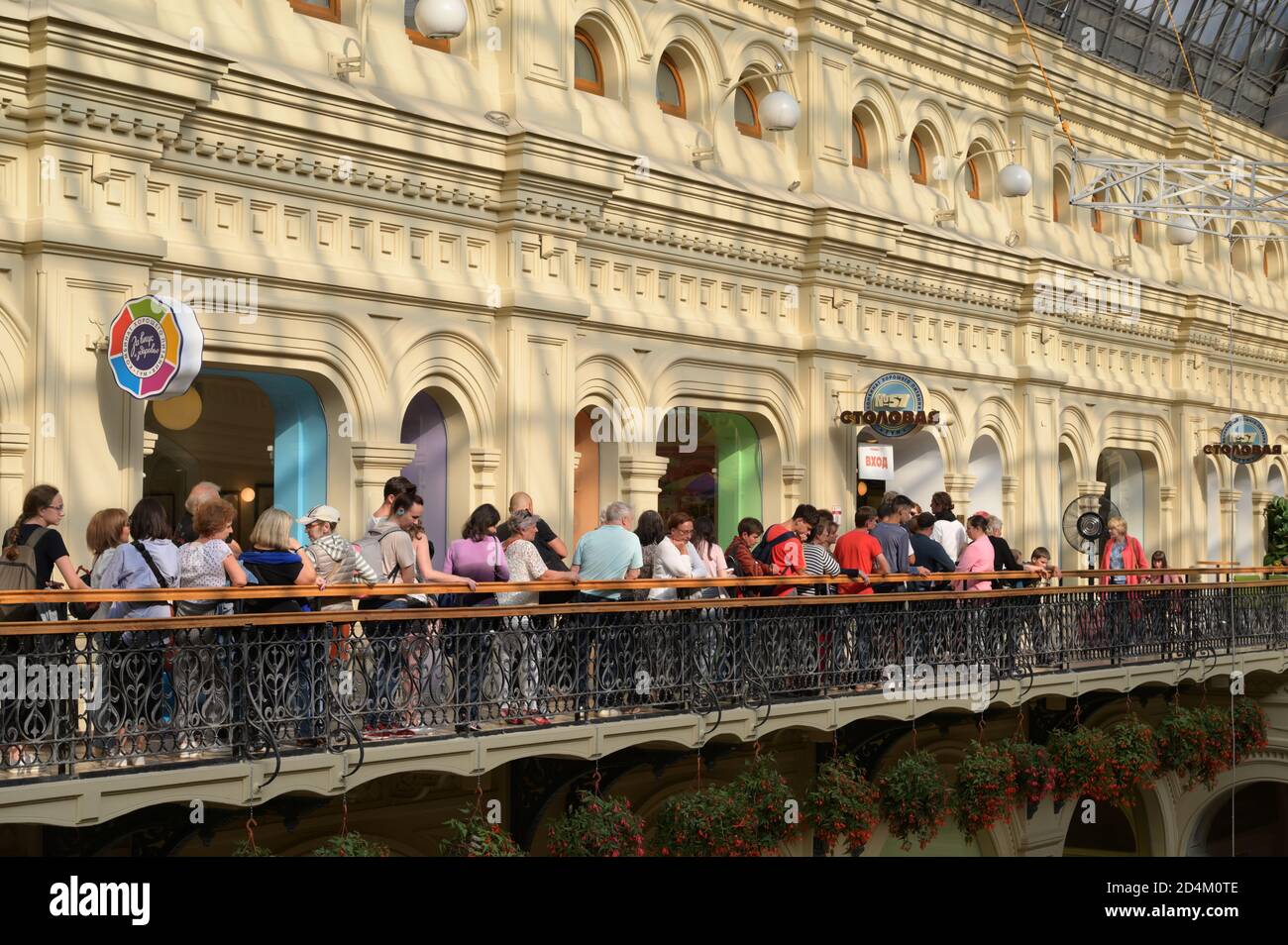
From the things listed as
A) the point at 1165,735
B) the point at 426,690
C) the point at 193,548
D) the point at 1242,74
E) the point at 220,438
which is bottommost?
the point at 1165,735

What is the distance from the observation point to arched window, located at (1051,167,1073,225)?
95.6 feet

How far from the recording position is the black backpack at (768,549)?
16.3 metres

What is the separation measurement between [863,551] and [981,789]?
399 centimetres

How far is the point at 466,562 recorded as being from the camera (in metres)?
13.2

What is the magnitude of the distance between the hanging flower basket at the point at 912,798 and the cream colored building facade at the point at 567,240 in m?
4.63

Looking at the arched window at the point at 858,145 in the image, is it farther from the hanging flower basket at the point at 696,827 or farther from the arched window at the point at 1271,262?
the arched window at the point at 1271,262

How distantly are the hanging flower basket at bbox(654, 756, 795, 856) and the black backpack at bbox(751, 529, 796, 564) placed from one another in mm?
2107

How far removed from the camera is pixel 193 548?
36.1 feet

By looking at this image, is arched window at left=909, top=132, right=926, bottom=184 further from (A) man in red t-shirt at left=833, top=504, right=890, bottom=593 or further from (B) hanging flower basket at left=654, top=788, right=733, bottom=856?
(B) hanging flower basket at left=654, top=788, right=733, bottom=856

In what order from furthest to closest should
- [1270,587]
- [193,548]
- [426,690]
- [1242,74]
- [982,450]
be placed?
[1242,74] → [982,450] → [1270,587] → [426,690] → [193,548]

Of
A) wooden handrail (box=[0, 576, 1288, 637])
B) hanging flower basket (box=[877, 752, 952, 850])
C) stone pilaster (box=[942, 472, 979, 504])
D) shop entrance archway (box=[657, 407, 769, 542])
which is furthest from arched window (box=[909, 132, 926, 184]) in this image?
hanging flower basket (box=[877, 752, 952, 850])
